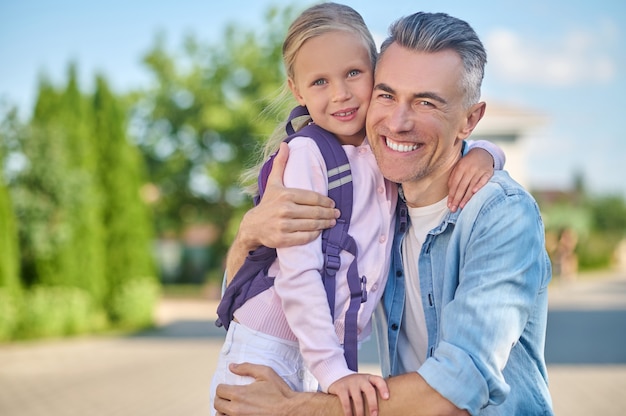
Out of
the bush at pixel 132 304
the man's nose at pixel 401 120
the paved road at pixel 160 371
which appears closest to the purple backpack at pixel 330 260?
the man's nose at pixel 401 120

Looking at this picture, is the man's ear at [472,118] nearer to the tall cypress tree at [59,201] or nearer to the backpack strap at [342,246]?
the backpack strap at [342,246]

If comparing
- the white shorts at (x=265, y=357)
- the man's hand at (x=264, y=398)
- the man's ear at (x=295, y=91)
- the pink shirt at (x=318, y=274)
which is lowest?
the man's hand at (x=264, y=398)

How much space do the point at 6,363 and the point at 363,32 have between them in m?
11.1

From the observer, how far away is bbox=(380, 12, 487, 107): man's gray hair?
7.78 ft

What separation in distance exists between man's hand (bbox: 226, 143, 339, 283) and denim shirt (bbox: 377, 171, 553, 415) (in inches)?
13.1

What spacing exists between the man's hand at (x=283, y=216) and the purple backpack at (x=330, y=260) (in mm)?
46

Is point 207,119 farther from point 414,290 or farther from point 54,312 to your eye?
point 414,290

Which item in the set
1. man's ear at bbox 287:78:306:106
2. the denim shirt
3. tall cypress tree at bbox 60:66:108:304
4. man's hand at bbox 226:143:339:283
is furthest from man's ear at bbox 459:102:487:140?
tall cypress tree at bbox 60:66:108:304

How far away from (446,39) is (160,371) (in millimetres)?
9814

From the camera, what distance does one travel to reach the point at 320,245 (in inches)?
95.1

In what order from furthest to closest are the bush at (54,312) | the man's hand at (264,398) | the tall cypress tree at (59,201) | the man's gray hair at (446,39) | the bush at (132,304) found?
the bush at (132,304)
the tall cypress tree at (59,201)
the bush at (54,312)
the man's gray hair at (446,39)
the man's hand at (264,398)

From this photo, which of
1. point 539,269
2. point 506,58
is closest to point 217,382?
point 539,269

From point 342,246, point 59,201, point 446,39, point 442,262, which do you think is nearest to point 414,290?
point 442,262

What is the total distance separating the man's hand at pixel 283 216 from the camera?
7.82 feet
